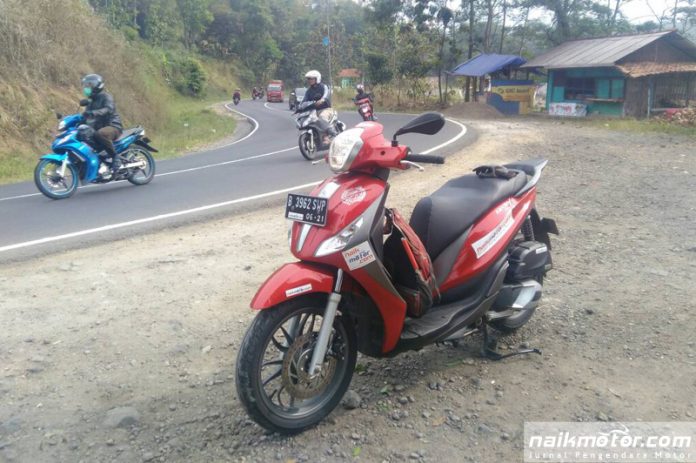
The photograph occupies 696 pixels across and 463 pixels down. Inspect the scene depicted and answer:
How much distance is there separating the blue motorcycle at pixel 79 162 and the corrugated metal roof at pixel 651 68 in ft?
66.2

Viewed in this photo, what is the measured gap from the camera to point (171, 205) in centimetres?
826

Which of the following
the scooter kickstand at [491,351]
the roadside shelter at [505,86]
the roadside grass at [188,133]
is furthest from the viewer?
the roadside shelter at [505,86]

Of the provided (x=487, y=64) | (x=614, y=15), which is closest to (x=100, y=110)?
(x=487, y=64)

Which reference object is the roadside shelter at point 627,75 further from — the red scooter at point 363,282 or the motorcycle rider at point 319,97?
the red scooter at point 363,282

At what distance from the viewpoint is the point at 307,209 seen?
9.43 feet

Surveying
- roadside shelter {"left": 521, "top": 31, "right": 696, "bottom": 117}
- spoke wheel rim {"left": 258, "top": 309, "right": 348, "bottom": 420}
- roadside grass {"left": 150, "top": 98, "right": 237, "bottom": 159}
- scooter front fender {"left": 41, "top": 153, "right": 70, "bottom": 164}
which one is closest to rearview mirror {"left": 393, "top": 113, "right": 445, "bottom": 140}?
spoke wheel rim {"left": 258, "top": 309, "right": 348, "bottom": 420}

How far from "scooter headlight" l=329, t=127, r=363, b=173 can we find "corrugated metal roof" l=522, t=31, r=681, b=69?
24175mm

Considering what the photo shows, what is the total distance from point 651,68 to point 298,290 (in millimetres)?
25845

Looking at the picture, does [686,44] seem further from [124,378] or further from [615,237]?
[124,378]

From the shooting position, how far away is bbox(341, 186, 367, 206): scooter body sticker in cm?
290

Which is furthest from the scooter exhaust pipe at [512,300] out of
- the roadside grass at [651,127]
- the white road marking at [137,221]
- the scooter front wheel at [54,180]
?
the roadside grass at [651,127]

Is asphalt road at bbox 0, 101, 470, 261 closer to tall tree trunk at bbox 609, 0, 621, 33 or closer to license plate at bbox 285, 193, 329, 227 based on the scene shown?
license plate at bbox 285, 193, 329, 227

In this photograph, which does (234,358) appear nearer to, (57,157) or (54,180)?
(54,180)

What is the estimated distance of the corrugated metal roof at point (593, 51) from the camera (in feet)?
80.5
